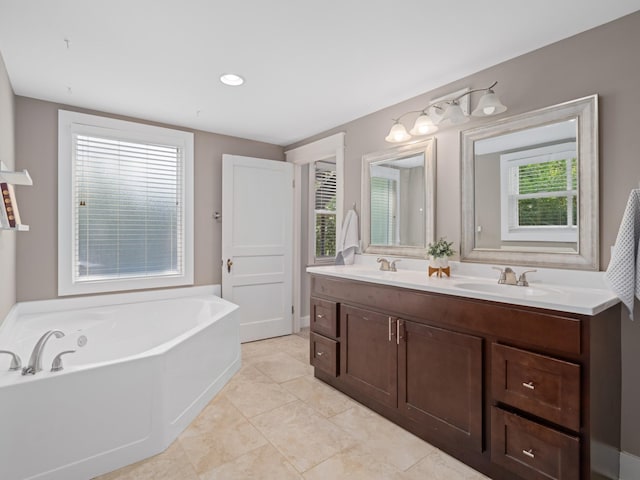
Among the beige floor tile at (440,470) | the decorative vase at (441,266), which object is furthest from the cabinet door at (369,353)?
the decorative vase at (441,266)

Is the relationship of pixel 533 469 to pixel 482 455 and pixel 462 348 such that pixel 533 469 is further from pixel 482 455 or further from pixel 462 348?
pixel 462 348

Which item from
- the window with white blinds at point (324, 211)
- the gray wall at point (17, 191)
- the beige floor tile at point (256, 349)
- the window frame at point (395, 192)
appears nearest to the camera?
the gray wall at point (17, 191)

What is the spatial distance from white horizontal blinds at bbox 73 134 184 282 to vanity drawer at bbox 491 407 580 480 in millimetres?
3047

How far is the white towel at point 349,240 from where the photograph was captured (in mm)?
3211

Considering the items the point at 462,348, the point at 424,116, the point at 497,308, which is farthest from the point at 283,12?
the point at 462,348

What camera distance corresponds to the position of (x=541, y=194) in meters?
2.04

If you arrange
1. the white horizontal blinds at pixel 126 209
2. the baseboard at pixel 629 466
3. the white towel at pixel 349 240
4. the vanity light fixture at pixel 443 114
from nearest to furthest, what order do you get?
1. the baseboard at pixel 629 466
2. the vanity light fixture at pixel 443 114
3. the white horizontal blinds at pixel 126 209
4. the white towel at pixel 349 240

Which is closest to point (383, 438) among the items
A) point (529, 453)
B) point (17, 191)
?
point (529, 453)

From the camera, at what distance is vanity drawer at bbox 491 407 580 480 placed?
4.64 feet

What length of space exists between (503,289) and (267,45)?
1.98 metres

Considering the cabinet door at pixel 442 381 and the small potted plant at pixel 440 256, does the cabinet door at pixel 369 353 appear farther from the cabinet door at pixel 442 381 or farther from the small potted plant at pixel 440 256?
the small potted plant at pixel 440 256

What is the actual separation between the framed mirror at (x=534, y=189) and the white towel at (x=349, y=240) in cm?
105

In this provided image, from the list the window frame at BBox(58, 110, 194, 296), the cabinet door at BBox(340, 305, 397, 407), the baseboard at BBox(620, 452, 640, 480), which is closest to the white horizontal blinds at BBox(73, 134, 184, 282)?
the window frame at BBox(58, 110, 194, 296)

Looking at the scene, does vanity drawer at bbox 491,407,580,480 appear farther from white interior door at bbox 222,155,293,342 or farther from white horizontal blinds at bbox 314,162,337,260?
white horizontal blinds at bbox 314,162,337,260
